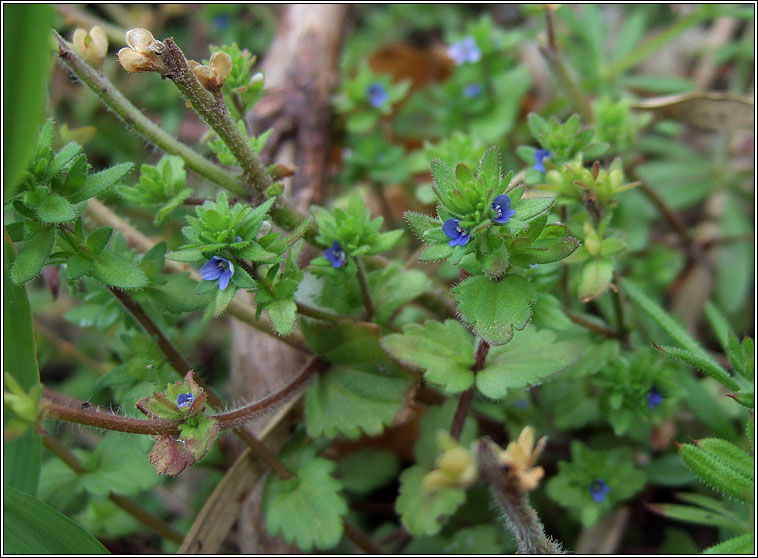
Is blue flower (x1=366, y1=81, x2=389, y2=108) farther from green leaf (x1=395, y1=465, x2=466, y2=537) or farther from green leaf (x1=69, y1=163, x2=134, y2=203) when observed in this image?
green leaf (x1=395, y1=465, x2=466, y2=537)

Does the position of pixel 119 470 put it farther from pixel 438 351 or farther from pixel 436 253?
pixel 436 253

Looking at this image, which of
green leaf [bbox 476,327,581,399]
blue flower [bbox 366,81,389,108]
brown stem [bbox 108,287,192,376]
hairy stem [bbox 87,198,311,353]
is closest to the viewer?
green leaf [bbox 476,327,581,399]

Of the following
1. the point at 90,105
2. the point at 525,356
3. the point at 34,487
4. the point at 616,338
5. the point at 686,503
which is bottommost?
the point at 686,503

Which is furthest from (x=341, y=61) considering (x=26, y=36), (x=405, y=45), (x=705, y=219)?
(x=26, y=36)

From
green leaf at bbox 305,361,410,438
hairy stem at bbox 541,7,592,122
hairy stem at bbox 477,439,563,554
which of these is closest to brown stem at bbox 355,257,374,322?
green leaf at bbox 305,361,410,438

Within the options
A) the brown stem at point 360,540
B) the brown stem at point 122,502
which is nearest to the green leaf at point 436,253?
the brown stem at point 360,540

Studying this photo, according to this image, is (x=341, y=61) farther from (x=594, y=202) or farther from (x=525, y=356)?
(x=525, y=356)
